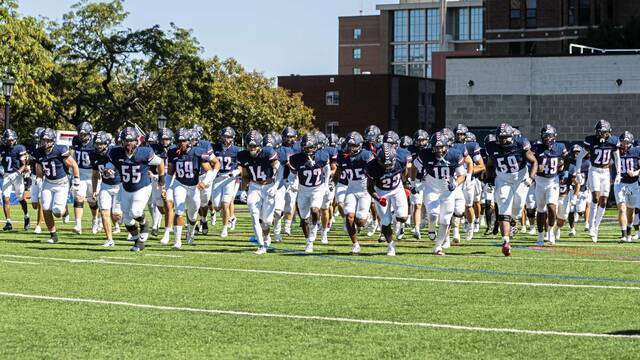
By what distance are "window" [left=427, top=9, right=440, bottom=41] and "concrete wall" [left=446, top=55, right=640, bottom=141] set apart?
309 feet

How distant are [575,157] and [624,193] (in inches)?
71.0

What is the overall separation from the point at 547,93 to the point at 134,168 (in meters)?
Answer: 31.8

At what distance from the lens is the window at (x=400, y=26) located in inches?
5497

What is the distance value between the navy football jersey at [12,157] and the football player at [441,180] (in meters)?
9.72

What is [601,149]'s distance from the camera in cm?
2109

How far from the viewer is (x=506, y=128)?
1827cm

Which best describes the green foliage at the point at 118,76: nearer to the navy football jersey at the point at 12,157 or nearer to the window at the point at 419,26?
the navy football jersey at the point at 12,157

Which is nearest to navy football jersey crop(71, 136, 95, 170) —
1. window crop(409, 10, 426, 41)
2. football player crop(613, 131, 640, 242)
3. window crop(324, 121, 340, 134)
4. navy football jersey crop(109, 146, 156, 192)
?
navy football jersey crop(109, 146, 156, 192)

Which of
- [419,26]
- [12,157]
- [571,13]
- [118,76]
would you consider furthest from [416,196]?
[419,26]

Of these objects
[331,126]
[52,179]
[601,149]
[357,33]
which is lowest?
[52,179]

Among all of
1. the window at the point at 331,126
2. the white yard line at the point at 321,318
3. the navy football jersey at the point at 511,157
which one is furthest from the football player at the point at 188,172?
the window at the point at 331,126

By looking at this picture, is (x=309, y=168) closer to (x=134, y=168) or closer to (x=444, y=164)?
(x=444, y=164)

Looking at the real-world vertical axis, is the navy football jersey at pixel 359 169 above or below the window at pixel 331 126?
below

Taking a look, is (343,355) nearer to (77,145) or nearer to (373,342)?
(373,342)
